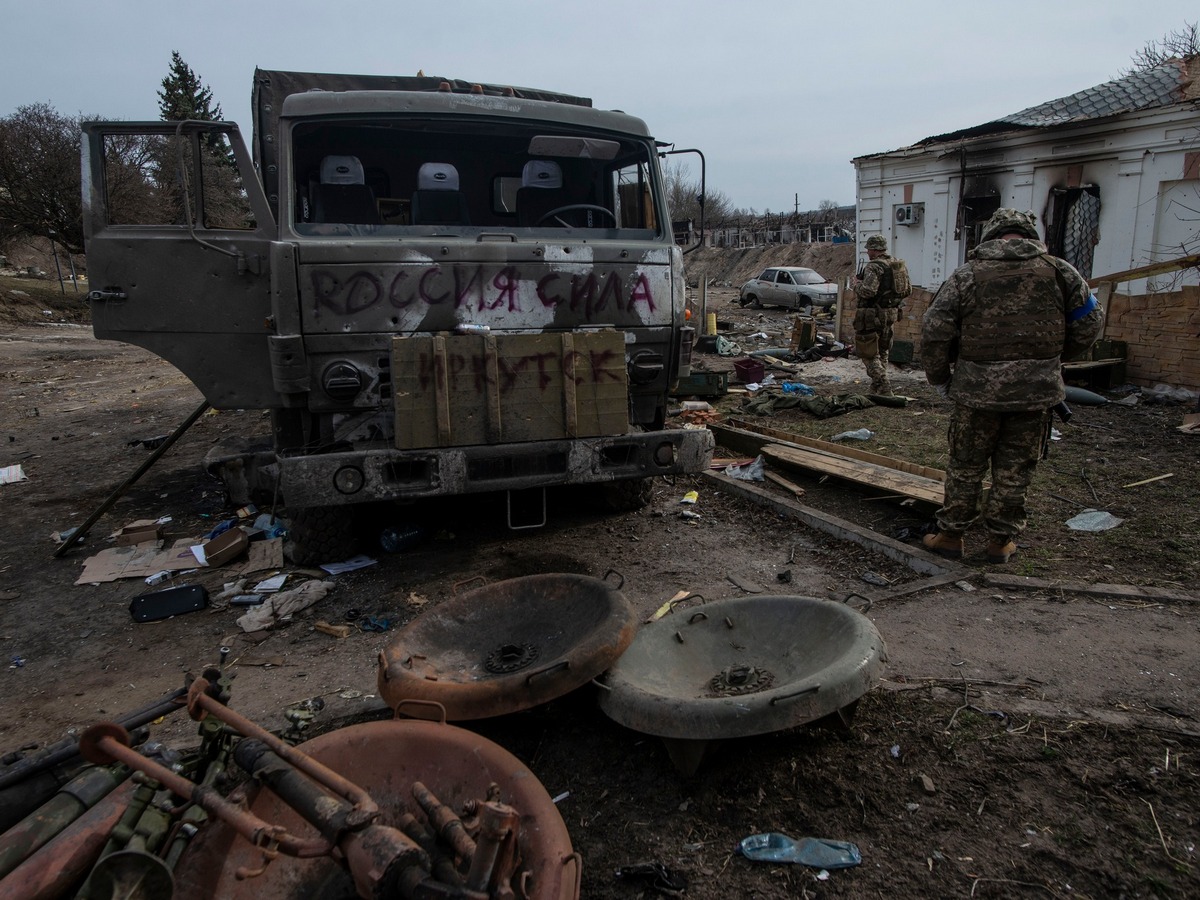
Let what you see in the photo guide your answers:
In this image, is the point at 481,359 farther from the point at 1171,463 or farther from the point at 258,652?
the point at 1171,463

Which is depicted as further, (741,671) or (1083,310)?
(1083,310)

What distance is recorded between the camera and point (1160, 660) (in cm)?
317

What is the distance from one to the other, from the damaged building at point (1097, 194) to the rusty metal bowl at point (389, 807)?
9.65 meters

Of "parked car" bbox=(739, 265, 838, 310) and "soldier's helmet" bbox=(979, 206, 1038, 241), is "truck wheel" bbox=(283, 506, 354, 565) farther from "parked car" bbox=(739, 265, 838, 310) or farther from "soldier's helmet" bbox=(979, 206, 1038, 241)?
"parked car" bbox=(739, 265, 838, 310)

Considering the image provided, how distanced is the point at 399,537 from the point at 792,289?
64.8ft

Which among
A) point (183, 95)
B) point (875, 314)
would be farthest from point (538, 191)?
point (183, 95)

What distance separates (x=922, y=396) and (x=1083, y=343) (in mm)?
5819

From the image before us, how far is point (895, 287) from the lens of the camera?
9.67 m

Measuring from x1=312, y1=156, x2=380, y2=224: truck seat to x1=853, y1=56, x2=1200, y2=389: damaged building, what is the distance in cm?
855

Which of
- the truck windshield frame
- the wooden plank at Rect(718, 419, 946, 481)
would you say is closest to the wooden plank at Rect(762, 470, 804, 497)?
the wooden plank at Rect(718, 419, 946, 481)

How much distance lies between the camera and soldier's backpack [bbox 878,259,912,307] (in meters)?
9.59

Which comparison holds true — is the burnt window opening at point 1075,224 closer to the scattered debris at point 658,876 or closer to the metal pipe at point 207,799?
the scattered debris at point 658,876

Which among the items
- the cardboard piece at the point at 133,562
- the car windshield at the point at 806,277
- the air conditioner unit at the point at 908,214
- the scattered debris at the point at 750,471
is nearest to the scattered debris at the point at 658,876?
the cardboard piece at the point at 133,562

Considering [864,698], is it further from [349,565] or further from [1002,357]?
[349,565]
